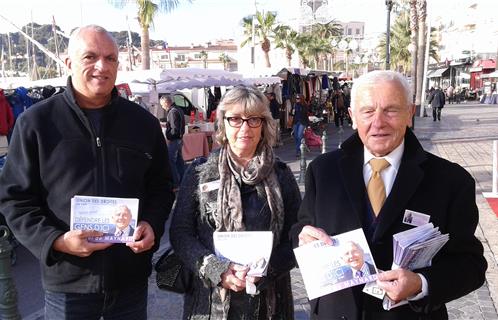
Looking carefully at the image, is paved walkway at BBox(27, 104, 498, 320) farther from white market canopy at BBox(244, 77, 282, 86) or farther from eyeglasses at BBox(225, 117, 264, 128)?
white market canopy at BBox(244, 77, 282, 86)

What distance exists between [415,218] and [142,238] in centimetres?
132

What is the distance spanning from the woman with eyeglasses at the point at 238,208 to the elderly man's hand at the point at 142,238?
0.79 feet

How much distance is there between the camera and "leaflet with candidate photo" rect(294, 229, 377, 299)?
1949mm

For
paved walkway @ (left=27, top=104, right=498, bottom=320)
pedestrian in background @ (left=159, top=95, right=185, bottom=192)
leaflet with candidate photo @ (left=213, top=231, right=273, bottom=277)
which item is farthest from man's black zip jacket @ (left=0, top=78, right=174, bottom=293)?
pedestrian in background @ (left=159, top=95, right=185, bottom=192)

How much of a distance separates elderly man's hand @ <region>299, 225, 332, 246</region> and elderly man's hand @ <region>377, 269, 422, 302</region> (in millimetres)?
256

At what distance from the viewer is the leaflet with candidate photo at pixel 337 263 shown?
1949 mm

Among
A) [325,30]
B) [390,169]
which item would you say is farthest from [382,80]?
[325,30]

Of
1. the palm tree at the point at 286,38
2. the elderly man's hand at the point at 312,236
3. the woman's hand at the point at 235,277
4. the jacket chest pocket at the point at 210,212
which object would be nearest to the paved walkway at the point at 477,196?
Answer: the elderly man's hand at the point at 312,236

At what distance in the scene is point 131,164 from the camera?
2.52 m

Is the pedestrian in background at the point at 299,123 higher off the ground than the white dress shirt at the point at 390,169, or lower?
lower

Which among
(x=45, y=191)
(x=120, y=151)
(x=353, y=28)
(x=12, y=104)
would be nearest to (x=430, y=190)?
(x=120, y=151)

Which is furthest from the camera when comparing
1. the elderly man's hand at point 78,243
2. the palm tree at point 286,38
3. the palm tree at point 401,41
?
the palm tree at point 401,41

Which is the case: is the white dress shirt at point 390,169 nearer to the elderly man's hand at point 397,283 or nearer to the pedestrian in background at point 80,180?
the elderly man's hand at point 397,283

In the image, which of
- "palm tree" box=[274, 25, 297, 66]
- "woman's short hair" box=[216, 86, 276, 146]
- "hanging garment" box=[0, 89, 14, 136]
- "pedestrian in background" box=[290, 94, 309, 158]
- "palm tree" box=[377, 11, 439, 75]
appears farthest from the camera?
"palm tree" box=[377, 11, 439, 75]
